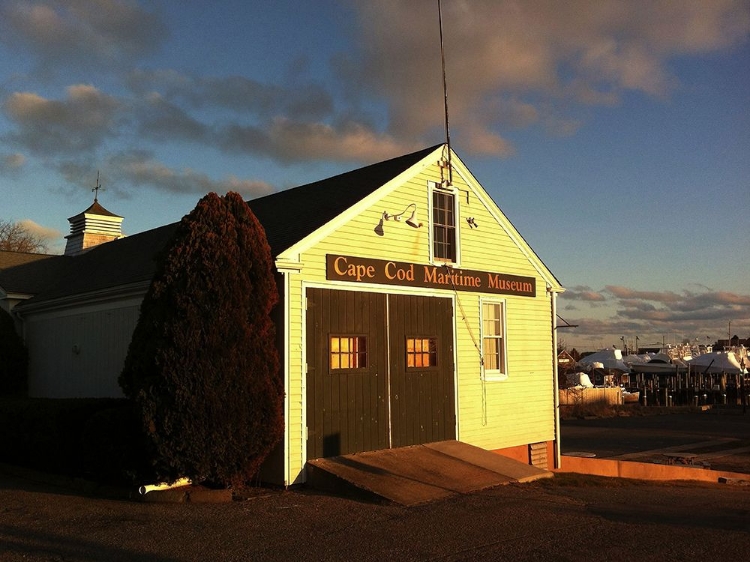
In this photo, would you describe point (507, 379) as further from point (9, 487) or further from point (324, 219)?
point (9, 487)

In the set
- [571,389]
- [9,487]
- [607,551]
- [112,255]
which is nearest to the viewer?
[607,551]

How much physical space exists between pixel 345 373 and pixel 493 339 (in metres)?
4.50

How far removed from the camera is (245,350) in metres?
10.7

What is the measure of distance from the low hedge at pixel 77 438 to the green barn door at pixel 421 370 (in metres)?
4.68

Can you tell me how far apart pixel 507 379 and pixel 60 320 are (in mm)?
10325

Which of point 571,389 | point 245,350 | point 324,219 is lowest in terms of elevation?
point 571,389

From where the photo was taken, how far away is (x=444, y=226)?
583 inches

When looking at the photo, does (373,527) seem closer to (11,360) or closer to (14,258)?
(11,360)

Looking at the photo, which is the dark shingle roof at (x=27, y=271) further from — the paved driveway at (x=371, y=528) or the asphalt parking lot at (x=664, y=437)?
the asphalt parking lot at (x=664, y=437)

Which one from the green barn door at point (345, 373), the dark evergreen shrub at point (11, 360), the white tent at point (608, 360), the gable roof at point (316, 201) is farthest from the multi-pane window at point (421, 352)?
the white tent at point (608, 360)

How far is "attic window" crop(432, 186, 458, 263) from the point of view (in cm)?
1467

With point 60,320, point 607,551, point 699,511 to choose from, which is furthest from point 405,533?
point 60,320

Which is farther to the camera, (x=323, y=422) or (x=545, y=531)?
(x=323, y=422)

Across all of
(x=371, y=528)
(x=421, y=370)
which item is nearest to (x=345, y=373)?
(x=421, y=370)
